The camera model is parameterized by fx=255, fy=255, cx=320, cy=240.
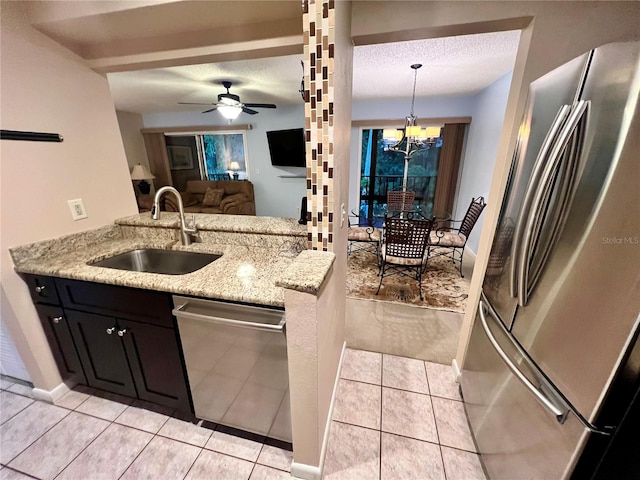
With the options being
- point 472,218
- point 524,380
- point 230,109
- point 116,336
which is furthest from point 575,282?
point 230,109

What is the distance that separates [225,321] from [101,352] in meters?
0.93

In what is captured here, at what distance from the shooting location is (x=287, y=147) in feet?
16.7

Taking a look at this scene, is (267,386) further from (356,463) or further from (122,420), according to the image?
(122,420)

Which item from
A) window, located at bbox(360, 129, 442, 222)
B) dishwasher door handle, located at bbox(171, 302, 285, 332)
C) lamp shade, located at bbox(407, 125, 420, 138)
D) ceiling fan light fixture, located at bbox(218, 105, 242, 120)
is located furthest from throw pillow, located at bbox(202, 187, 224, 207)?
dishwasher door handle, located at bbox(171, 302, 285, 332)

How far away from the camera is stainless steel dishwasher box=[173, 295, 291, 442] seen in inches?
43.8

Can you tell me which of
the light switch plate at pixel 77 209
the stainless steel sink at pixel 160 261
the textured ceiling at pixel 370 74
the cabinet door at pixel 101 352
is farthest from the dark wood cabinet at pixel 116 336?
the textured ceiling at pixel 370 74

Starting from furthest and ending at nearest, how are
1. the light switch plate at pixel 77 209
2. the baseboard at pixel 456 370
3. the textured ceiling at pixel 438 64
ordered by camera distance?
the textured ceiling at pixel 438 64, the baseboard at pixel 456 370, the light switch plate at pixel 77 209

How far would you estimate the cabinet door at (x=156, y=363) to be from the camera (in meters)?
1.29

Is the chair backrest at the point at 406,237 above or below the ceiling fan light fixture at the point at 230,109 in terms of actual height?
below

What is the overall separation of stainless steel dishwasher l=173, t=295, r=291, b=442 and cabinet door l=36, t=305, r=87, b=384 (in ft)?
2.68

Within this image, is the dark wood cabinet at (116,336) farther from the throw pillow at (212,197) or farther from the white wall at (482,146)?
the throw pillow at (212,197)

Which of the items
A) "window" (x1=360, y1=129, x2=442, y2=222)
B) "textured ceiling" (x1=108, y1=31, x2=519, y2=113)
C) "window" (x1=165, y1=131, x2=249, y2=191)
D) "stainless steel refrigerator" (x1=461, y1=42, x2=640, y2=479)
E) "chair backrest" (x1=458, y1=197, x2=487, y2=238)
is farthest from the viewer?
"window" (x1=165, y1=131, x2=249, y2=191)

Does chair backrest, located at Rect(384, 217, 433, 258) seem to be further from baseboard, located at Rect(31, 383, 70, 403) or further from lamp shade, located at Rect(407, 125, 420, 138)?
baseboard, located at Rect(31, 383, 70, 403)

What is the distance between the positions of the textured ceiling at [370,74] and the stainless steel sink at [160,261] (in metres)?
2.17
